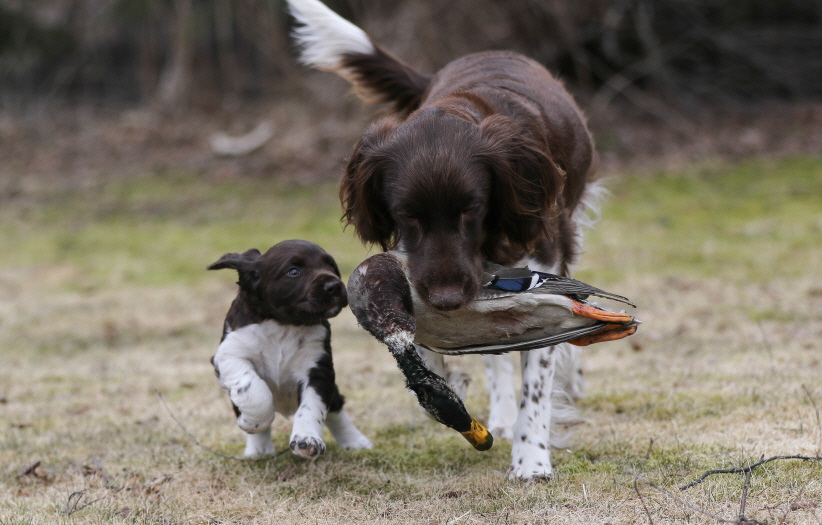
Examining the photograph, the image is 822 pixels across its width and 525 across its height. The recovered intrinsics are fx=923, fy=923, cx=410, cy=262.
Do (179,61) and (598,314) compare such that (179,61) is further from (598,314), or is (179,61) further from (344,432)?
(598,314)

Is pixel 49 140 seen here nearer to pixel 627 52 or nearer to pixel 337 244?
pixel 337 244

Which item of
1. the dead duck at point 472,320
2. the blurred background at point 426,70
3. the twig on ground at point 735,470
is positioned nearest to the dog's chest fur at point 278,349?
the dead duck at point 472,320

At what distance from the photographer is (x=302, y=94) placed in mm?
15664

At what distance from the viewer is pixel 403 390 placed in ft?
18.4

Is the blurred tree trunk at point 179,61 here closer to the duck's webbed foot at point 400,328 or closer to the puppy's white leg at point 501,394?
the puppy's white leg at point 501,394

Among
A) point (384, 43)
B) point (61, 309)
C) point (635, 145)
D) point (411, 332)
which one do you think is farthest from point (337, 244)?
point (411, 332)

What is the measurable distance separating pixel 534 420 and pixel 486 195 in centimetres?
99

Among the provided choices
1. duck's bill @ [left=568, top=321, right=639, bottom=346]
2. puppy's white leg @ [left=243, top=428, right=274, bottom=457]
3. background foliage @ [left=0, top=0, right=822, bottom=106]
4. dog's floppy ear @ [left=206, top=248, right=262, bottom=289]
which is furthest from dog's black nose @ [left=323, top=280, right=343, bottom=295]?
background foliage @ [left=0, top=0, right=822, bottom=106]

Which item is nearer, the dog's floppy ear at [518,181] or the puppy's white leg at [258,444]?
the dog's floppy ear at [518,181]

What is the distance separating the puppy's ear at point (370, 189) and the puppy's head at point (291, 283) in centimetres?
23

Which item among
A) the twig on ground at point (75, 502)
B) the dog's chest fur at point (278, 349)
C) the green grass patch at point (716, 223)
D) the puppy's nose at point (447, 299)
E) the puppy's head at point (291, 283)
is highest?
the puppy's nose at point (447, 299)

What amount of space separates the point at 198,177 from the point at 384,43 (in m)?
3.56

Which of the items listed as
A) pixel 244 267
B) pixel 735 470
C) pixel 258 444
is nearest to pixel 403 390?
pixel 258 444

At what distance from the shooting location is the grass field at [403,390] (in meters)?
3.35
